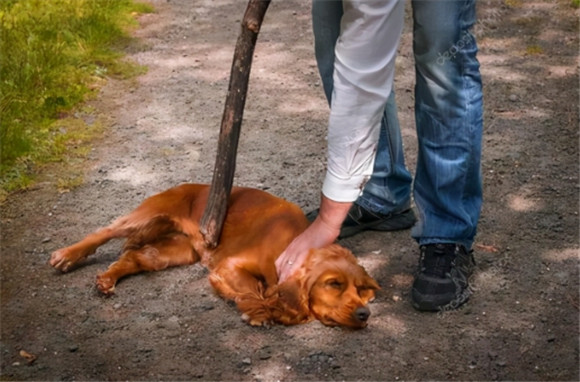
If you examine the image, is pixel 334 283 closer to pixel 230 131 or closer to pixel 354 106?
pixel 354 106

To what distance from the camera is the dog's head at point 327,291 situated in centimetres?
350

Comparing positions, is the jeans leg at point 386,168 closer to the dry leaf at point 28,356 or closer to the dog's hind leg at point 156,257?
the dog's hind leg at point 156,257

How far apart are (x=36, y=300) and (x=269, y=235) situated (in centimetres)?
99

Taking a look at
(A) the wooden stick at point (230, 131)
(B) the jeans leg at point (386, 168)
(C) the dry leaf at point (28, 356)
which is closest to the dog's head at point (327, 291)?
(A) the wooden stick at point (230, 131)

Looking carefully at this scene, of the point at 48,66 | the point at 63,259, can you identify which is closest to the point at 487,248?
the point at 63,259

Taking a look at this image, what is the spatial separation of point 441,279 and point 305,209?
1003 millimetres

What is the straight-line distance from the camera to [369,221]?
4363 mm

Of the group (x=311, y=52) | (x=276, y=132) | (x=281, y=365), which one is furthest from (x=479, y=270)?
(x=311, y=52)

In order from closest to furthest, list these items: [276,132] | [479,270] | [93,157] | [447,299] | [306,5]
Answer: [447,299], [479,270], [93,157], [276,132], [306,5]

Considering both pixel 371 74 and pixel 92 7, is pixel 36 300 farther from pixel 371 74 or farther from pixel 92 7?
pixel 92 7

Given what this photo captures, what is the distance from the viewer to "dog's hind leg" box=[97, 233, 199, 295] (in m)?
3.95

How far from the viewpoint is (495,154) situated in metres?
5.20

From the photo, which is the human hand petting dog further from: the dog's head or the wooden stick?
the wooden stick

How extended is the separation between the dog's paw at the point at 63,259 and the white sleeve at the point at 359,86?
1.18 m
